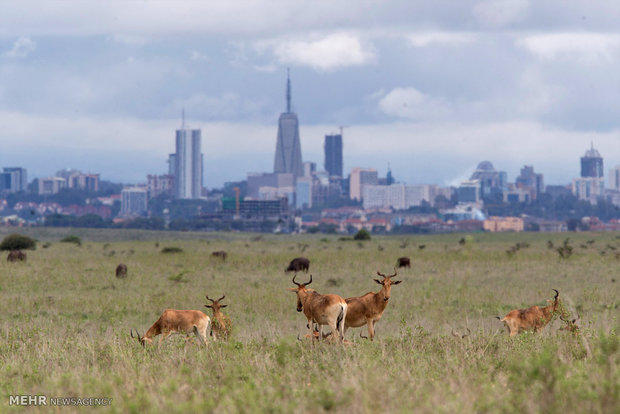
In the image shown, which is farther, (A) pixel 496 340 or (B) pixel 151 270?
(B) pixel 151 270

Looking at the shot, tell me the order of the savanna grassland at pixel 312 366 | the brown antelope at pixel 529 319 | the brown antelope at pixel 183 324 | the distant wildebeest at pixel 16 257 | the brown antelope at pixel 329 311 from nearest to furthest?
the savanna grassland at pixel 312 366, the brown antelope at pixel 329 311, the brown antelope at pixel 183 324, the brown antelope at pixel 529 319, the distant wildebeest at pixel 16 257

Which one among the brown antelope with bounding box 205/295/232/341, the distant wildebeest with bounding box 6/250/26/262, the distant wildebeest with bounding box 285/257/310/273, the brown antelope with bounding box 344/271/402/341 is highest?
the brown antelope with bounding box 344/271/402/341

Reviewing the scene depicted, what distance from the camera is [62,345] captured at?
43.7ft

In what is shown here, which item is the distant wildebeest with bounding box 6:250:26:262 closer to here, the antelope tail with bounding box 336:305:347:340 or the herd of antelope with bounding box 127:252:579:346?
the herd of antelope with bounding box 127:252:579:346

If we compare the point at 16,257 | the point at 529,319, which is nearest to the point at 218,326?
the point at 529,319

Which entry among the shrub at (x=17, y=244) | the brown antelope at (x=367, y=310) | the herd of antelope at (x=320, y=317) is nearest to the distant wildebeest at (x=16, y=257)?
the shrub at (x=17, y=244)

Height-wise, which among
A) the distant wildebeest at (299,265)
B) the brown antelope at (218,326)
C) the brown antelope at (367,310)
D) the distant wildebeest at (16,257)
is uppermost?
the brown antelope at (367,310)

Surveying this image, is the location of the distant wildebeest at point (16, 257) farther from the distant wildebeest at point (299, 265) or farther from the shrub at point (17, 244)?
the shrub at point (17, 244)

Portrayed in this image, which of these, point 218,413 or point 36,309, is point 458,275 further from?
point 218,413

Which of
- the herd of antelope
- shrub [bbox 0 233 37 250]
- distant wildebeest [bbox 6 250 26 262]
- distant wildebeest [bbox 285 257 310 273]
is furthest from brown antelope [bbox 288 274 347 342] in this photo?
shrub [bbox 0 233 37 250]

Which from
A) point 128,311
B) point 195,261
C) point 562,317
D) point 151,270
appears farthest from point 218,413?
point 195,261

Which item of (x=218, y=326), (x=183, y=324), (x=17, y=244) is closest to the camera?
(x=183, y=324)

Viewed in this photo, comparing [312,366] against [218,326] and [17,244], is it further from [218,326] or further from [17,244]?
[17,244]

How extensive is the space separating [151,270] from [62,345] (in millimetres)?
23833
